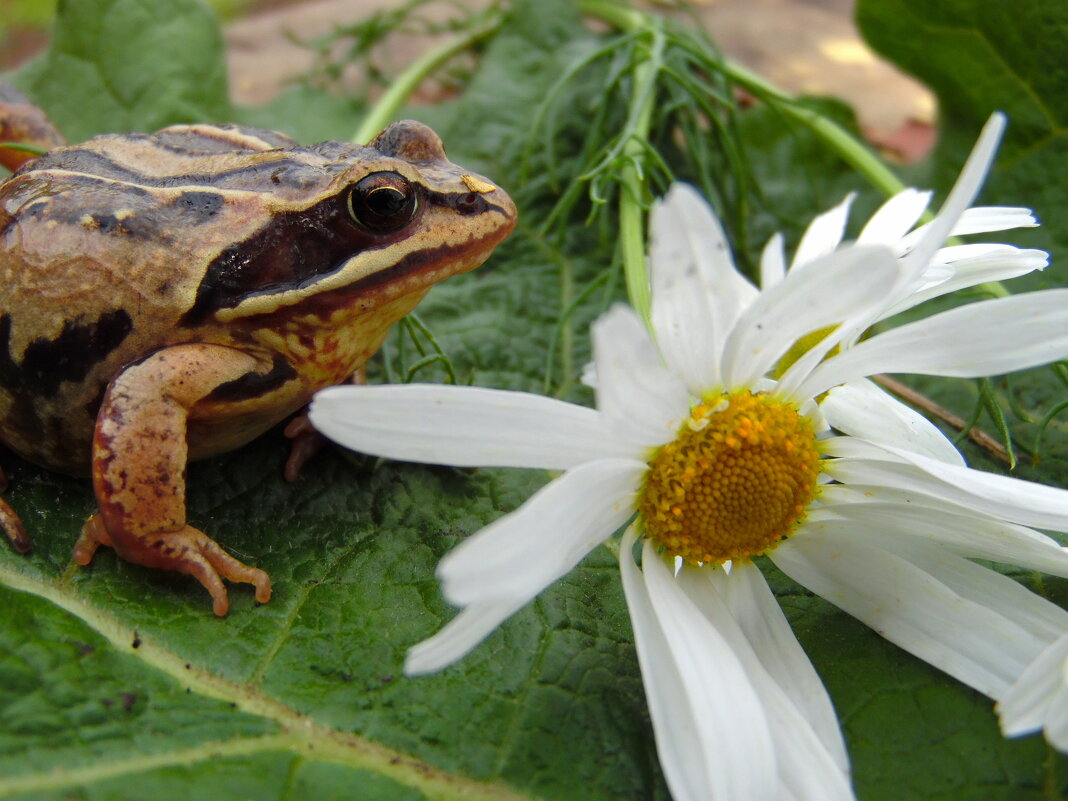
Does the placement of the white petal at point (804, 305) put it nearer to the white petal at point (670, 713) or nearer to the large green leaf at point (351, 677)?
the white petal at point (670, 713)

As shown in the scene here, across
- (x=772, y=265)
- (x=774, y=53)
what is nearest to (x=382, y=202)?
(x=772, y=265)

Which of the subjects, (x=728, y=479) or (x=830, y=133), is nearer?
(x=728, y=479)

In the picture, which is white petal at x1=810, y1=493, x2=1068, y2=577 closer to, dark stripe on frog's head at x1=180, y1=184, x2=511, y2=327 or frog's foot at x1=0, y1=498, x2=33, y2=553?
dark stripe on frog's head at x1=180, y1=184, x2=511, y2=327

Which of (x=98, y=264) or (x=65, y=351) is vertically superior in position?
(x=98, y=264)

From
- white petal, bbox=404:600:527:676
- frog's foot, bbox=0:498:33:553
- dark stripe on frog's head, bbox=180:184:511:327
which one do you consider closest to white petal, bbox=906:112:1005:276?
white petal, bbox=404:600:527:676

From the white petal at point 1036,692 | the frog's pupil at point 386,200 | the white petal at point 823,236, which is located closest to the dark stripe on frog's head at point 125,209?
the frog's pupil at point 386,200

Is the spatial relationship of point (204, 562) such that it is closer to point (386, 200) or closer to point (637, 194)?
point (386, 200)
